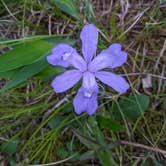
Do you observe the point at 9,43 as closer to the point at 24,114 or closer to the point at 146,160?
the point at 24,114

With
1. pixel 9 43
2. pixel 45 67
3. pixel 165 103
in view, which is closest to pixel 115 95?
pixel 165 103

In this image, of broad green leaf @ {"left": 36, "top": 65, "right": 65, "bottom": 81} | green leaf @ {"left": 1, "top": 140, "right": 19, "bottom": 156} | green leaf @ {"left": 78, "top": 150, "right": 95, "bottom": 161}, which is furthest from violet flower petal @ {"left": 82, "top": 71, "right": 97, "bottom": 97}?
green leaf @ {"left": 1, "top": 140, "right": 19, "bottom": 156}

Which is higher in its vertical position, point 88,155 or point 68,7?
point 68,7

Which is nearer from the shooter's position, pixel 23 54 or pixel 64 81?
pixel 64 81

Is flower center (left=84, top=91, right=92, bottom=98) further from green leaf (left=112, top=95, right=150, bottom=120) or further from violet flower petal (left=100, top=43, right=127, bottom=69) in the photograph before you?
green leaf (left=112, top=95, right=150, bottom=120)

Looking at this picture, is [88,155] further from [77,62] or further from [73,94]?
[77,62]

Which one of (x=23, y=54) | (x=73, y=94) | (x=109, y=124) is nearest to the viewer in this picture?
(x=23, y=54)

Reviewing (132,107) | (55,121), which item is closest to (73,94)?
(55,121)
